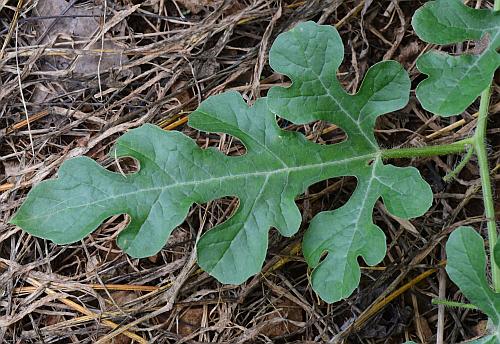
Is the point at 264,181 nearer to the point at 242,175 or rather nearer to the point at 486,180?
the point at 242,175

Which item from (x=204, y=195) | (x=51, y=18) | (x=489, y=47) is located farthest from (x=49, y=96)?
(x=489, y=47)

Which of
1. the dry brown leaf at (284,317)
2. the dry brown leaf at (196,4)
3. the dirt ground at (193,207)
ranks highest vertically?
the dry brown leaf at (196,4)

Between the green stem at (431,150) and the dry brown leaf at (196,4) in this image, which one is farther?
the dry brown leaf at (196,4)

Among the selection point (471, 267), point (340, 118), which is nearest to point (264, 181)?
point (340, 118)

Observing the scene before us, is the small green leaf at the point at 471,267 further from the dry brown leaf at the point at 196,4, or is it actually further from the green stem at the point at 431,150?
the dry brown leaf at the point at 196,4

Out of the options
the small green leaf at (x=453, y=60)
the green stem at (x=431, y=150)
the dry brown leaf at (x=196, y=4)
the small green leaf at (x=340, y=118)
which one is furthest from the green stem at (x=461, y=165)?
the dry brown leaf at (x=196, y=4)

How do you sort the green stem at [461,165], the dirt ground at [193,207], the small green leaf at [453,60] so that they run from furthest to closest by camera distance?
1. the dirt ground at [193,207]
2. the green stem at [461,165]
3. the small green leaf at [453,60]

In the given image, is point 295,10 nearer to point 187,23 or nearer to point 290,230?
point 187,23
